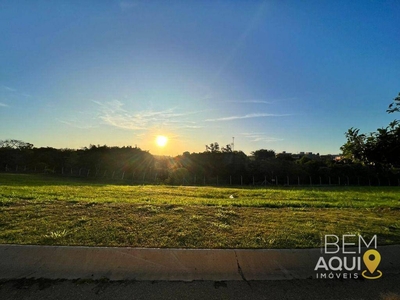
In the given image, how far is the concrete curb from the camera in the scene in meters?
3.60

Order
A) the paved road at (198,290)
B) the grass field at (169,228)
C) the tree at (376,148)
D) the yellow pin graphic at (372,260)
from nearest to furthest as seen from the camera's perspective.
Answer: the paved road at (198,290), the yellow pin graphic at (372,260), the grass field at (169,228), the tree at (376,148)

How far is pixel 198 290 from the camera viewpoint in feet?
10.7

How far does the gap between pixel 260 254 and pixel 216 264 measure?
0.81m

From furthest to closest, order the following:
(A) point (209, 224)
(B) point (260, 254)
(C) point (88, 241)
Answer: (A) point (209, 224) < (C) point (88, 241) < (B) point (260, 254)

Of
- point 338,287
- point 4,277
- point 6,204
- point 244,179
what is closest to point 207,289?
point 338,287

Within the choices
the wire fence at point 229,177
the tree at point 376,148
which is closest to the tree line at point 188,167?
the wire fence at point 229,177

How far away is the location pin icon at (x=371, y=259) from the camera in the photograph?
4012 mm

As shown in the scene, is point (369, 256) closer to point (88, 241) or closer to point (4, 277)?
point (88, 241)

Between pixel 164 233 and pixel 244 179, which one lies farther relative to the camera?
pixel 244 179

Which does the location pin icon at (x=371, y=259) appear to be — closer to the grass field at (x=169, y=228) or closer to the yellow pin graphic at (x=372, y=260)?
the yellow pin graphic at (x=372, y=260)

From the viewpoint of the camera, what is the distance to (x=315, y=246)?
15.0 ft

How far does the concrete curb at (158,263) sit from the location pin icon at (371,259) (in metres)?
0.08

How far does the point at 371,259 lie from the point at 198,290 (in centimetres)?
308

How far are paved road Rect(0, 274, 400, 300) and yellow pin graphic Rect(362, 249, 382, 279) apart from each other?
0.33m
